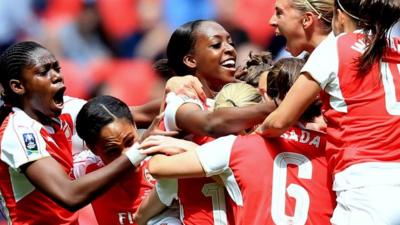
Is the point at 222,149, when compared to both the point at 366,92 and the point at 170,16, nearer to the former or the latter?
the point at 366,92

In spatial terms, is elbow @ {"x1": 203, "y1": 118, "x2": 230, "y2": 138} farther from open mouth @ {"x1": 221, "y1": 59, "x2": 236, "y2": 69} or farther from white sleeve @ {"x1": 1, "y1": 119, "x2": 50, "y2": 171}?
white sleeve @ {"x1": 1, "y1": 119, "x2": 50, "y2": 171}

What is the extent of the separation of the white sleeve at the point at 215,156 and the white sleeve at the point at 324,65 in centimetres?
38

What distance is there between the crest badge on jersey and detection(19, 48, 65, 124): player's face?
0.52 ft

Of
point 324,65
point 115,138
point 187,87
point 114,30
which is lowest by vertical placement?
point 114,30

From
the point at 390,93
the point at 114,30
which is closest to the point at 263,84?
the point at 390,93

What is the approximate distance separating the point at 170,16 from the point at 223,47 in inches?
94.4

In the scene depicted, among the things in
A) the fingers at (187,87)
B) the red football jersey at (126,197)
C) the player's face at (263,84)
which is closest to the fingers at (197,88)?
the fingers at (187,87)

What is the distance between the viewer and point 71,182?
12.1 feet

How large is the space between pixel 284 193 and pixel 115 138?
101 centimetres

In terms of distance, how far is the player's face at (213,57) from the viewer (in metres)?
3.95

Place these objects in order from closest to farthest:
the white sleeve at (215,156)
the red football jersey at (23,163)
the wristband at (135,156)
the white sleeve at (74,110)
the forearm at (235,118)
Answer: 1. the white sleeve at (215,156)
2. the forearm at (235,118)
3. the wristband at (135,156)
4. the red football jersey at (23,163)
5. the white sleeve at (74,110)

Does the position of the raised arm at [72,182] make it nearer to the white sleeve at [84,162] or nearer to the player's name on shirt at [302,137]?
the white sleeve at [84,162]

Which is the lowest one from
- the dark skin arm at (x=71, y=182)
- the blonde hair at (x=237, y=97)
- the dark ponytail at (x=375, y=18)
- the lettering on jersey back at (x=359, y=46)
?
the dark skin arm at (x=71, y=182)

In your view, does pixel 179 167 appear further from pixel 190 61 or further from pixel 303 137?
pixel 190 61
